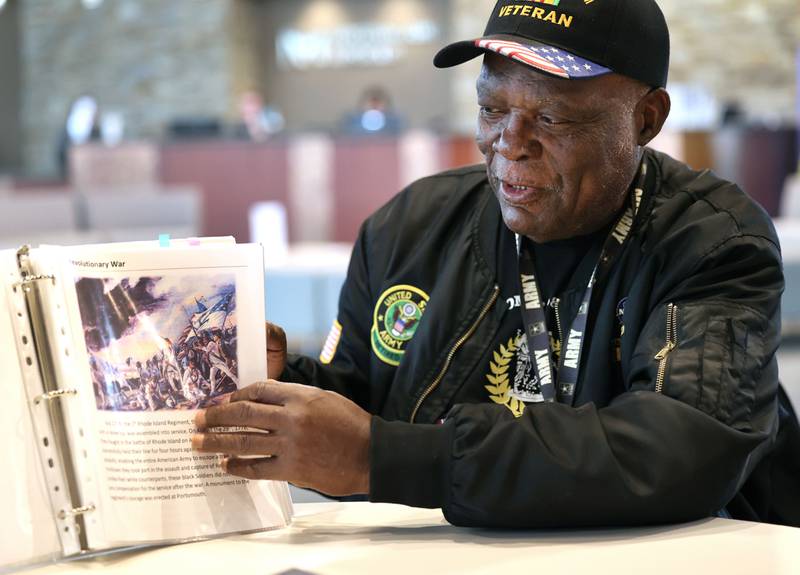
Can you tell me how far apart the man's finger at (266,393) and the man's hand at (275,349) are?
0.24 meters

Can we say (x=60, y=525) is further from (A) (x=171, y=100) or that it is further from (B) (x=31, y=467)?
(A) (x=171, y=100)

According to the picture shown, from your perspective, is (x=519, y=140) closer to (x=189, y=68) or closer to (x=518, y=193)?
(x=518, y=193)

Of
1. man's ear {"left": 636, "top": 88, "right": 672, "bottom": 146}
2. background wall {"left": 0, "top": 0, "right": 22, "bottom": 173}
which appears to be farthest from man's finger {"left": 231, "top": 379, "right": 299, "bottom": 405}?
background wall {"left": 0, "top": 0, "right": 22, "bottom": 173}

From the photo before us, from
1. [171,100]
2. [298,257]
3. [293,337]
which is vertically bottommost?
[293,337]

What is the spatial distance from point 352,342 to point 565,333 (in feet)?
1.07

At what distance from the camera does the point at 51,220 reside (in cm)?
572

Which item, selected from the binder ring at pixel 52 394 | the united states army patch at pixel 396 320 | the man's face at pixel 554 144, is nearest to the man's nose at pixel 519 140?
the man's face at pixel 554 144

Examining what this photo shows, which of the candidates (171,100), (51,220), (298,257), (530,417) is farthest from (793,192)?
(171,100)

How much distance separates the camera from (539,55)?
A: 3.62 ft

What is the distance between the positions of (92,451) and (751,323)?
67cm

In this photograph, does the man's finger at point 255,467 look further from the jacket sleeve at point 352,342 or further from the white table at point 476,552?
the jacket sleeve at point 352,342

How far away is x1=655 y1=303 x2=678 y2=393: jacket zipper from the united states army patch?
34cm

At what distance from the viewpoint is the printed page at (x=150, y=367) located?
95 cm

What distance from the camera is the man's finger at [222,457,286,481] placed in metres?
0.96
